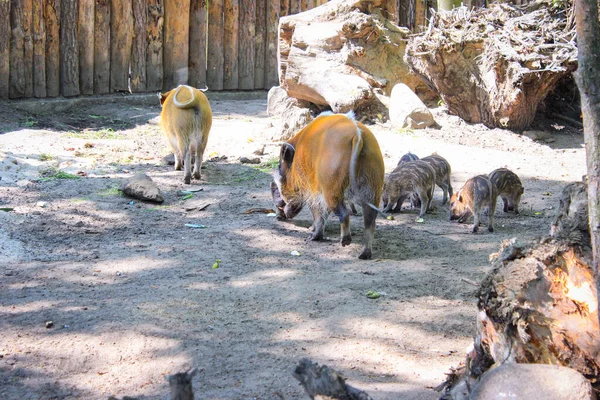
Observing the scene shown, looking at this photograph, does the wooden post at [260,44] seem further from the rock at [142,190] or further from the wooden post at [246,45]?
the rock at [142,190]

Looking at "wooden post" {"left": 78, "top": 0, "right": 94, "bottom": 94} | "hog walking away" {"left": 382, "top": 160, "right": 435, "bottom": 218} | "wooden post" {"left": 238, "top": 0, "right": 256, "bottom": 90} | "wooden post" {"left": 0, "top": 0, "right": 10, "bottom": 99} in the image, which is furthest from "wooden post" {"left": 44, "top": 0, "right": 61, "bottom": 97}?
"hog walking away" {"left": 382, "top": 160, "right": 435, "bottom": 218}

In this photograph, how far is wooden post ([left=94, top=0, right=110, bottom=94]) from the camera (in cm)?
1172

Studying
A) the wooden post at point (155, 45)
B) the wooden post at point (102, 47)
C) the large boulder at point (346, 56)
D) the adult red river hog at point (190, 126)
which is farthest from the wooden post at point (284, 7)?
the adult red river hog at point (190, 126)

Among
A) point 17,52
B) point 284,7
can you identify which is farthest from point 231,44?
point 17,52

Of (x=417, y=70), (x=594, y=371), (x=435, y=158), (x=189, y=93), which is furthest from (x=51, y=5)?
(x=594, y=371)

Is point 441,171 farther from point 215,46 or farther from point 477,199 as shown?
point 215,46

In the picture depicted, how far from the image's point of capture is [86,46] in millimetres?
11656

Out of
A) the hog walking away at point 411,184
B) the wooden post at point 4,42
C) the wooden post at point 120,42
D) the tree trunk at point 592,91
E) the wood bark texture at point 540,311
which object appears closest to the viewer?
the tree trunk at point 592,91

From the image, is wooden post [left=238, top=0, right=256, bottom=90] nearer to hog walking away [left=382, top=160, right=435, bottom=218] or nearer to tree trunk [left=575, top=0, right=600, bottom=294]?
hog walking away [left=382, top=160, right=435, bottom=218]

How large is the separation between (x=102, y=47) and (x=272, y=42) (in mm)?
3755

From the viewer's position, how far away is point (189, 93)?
8891 mm

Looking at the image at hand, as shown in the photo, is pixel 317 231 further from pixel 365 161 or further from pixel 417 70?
pixel 417 70

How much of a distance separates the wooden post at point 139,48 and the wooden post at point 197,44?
1064mm

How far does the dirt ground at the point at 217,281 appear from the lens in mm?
3770
